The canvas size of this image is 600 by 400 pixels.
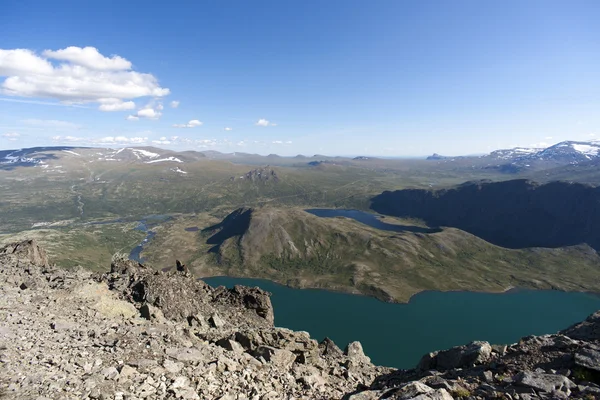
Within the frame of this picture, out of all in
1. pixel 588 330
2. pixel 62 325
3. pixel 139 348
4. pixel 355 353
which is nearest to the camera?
pixel 139 348

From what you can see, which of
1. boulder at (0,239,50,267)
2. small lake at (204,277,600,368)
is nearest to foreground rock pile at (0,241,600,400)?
boulder at (0,239,50,267)

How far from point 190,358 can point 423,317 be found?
15910cm

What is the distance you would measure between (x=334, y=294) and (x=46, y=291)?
165007 millimetres

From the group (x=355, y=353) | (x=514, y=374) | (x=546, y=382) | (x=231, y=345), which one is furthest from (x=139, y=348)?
(x=355, y=353)

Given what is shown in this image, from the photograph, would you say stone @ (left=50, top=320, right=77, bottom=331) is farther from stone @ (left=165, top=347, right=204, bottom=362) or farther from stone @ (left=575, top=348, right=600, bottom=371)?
stone @ (left=575, top=348, right=600, bottom=371)

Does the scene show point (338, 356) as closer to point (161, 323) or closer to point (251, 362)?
point (251, 362)

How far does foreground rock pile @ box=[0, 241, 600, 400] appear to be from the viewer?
19125 millimetres

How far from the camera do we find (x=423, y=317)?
161 m

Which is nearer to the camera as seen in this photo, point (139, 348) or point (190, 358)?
point (139, 348)

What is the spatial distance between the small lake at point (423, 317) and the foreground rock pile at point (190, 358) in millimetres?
101208

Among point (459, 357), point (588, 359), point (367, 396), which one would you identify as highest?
point (588, 359)

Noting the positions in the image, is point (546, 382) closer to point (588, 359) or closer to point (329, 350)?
point (588, 359)

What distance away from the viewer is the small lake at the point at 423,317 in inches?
5384

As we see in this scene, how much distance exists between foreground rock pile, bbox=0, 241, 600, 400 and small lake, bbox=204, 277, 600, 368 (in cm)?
10121
